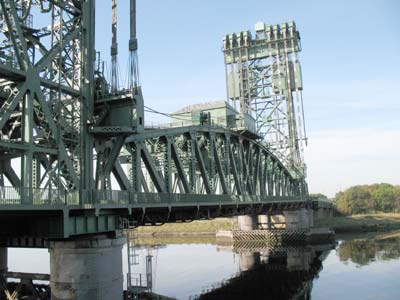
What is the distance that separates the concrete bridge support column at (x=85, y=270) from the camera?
22.6m

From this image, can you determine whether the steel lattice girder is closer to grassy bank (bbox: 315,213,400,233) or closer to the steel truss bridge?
the steel truss bridge

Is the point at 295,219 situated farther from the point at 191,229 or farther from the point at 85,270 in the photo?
the point at 85,270

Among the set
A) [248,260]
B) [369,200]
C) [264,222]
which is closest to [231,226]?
[264,222]

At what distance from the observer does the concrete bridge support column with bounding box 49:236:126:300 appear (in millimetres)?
22625

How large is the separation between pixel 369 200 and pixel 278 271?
125113mm

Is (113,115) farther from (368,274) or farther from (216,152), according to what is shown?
(368,274)

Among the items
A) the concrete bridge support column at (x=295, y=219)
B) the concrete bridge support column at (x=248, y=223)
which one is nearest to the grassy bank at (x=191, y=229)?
the concrete bridge support column at (x=248, y=223)

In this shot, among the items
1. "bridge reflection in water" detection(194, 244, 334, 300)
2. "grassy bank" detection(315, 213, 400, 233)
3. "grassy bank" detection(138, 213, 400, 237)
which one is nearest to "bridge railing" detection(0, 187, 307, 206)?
"bridge reflection in water" detection(194, 244, 334, 300)

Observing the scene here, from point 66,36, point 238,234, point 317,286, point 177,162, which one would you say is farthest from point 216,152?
point 238,234

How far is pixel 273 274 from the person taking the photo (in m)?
53.2

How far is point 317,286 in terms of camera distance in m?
44.5

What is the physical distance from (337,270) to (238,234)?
32284 mm

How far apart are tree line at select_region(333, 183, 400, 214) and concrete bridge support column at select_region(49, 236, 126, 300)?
5795 inches

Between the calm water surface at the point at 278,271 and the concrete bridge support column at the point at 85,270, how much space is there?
17.2m
